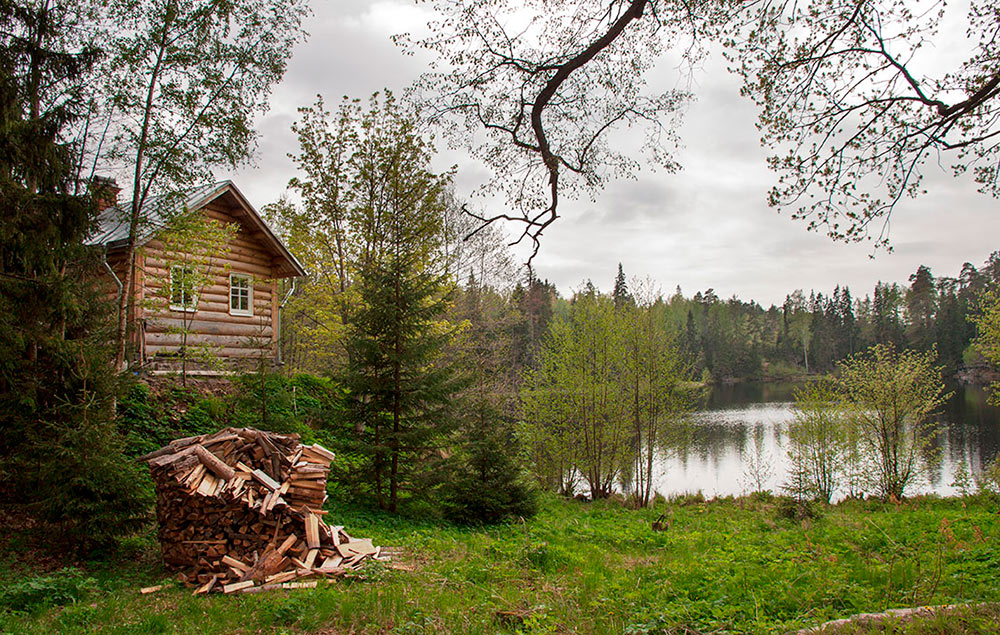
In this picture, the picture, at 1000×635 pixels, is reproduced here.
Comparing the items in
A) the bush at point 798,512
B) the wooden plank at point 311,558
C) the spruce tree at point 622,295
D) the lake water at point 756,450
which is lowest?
the lake water at point 756,450

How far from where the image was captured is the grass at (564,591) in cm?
448

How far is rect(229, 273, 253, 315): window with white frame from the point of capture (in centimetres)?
1522

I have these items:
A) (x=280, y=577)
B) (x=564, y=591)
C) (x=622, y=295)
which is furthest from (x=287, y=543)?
(x=622, y=295)

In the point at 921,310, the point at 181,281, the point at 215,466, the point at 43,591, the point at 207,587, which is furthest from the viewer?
the point at 921,310

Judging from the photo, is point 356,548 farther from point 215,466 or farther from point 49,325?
point 49,325

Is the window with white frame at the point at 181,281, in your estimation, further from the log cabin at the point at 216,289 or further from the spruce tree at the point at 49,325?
the spruce tree at the point at 49,325

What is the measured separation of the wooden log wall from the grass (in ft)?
24.4

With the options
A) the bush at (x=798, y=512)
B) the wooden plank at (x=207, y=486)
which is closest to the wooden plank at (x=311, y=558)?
the wooden plank at (x=207, y=486)

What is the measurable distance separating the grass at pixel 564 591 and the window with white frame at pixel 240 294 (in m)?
9.39

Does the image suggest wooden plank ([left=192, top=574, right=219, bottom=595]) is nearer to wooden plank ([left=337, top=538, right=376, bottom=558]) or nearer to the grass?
the grass

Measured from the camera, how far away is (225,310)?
49.1ft

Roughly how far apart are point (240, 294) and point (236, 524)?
35.8 feet

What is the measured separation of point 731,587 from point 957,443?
29.9 m

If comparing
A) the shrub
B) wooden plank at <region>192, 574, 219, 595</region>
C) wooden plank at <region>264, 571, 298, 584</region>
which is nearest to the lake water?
wooden plank at <region>264, 571, 298, 584</region>
